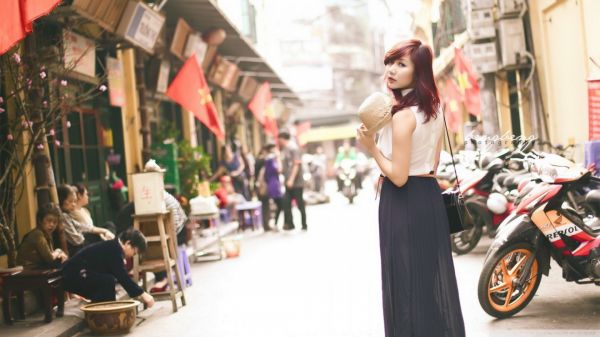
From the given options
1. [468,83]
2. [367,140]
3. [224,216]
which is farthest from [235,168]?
[367,140]

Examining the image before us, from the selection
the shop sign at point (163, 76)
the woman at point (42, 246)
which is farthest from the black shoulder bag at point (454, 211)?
the shop sign at point (163, 76)

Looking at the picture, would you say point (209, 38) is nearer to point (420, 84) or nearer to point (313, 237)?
point (313, 237)

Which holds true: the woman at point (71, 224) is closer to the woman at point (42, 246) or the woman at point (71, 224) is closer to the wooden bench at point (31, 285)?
the woman at point (42, 246)

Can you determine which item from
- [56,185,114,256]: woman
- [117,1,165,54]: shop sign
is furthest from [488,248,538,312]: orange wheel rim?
[117,1,165,54]: shop sign

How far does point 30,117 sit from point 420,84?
584 cm

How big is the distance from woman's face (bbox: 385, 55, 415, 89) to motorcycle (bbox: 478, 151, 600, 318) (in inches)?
114

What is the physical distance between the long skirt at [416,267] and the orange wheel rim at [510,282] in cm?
257

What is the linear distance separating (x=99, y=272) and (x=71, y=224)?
5.18 feet

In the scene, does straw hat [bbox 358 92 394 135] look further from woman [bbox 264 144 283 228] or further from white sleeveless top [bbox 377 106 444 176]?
woman [bbox 264 144 283 228]

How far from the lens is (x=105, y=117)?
13.8 m

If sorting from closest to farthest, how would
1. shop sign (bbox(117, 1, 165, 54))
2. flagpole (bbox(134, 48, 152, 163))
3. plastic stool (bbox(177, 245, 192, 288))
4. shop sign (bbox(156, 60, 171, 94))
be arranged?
plastic stool (bbox(177, 245, 192, 288))
shop sign (bbox(117, 1, 165, 54))
flagpole (bbox(134, 48, 152, 163))
shop sign (bbox(156, 60, 171, 94))

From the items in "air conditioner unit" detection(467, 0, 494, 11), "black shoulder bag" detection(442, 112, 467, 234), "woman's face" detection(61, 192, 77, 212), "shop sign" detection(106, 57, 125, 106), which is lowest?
"black shoulder bag" detection(442, 112, 467, 234)

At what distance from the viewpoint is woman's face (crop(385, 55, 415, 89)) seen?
4344 mm

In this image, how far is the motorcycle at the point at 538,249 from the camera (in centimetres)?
677
